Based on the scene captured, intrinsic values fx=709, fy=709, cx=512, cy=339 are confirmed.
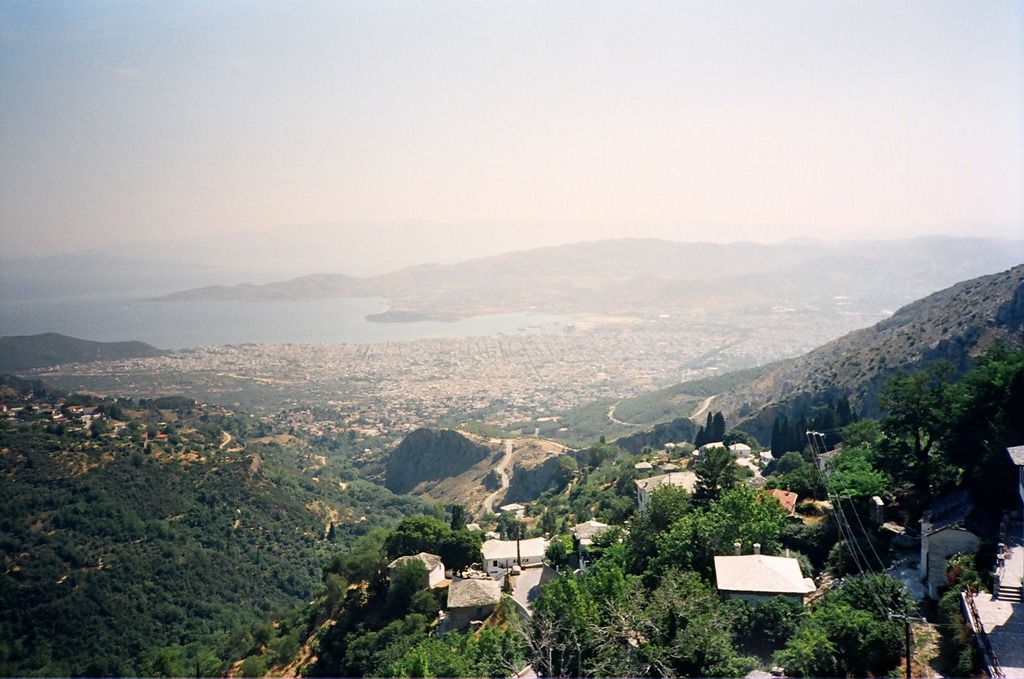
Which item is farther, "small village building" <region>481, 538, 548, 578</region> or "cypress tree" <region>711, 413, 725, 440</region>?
"cypress tree" <region>711, 413, 725, 440</region>

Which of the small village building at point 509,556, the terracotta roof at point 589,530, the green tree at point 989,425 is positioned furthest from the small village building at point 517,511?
the green tree at point 989,425

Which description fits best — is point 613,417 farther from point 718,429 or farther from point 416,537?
point 416,537

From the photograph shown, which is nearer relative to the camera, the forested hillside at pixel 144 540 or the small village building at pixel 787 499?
the small village building at pixel 787 499

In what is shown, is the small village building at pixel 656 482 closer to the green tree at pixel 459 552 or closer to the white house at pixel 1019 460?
the green tree at pixel 459 552

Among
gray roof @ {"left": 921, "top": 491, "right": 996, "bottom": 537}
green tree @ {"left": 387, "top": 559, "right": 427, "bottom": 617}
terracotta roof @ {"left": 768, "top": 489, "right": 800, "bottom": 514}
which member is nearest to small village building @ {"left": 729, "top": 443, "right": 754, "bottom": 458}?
terracotta roof @ {"left": 768, "top": 489, "right": 800, "bottom": 514}

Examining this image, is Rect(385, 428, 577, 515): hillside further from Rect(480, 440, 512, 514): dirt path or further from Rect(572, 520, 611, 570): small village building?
Rect(572, 520, 611, 570): small village building

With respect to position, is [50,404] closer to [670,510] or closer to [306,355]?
[670,510]
